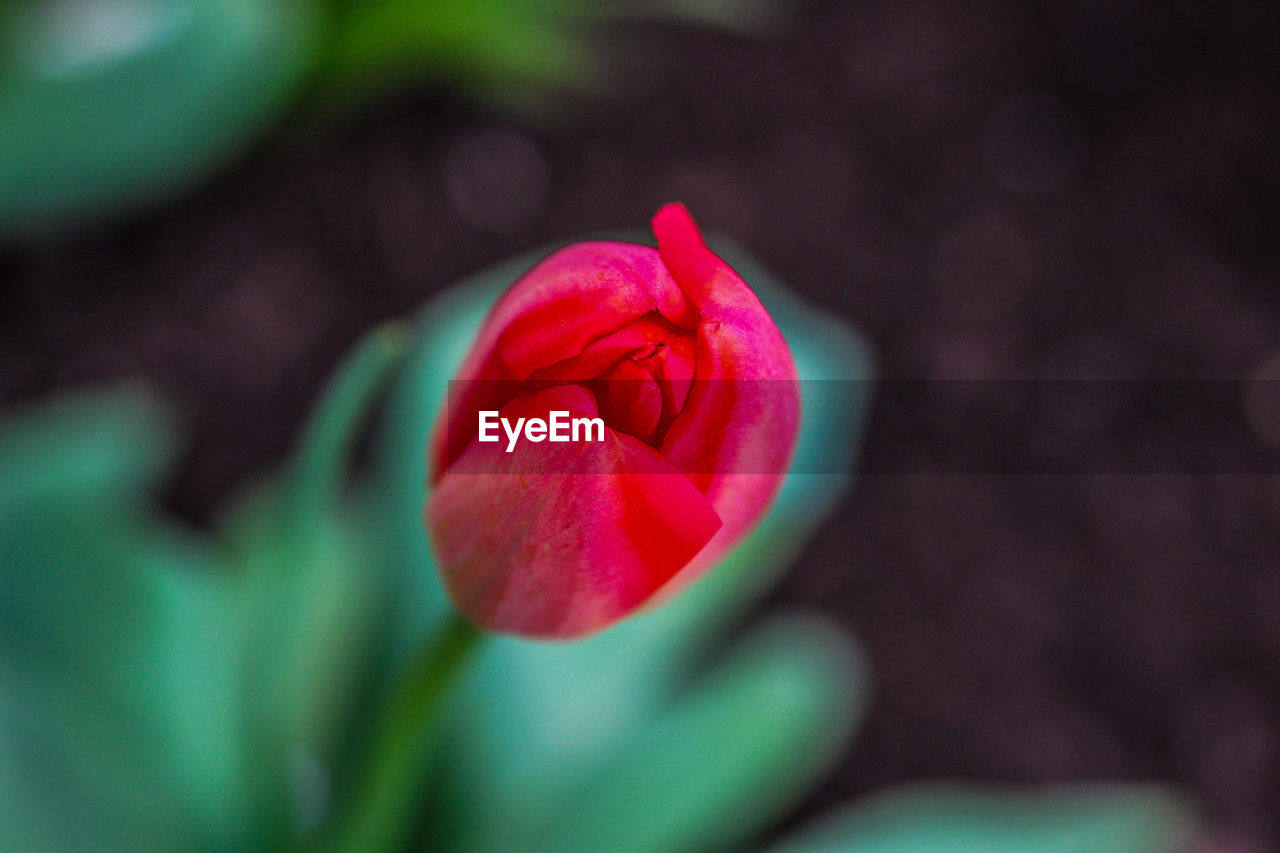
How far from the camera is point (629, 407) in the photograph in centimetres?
28

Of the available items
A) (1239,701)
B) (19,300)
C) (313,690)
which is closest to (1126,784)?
(1239,701)

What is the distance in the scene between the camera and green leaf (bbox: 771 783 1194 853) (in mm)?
617

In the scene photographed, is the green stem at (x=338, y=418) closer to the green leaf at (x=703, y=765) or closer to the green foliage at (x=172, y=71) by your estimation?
the green leaf at (x=703, y=765)

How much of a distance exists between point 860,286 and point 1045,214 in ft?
0.83

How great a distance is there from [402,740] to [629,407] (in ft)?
0.65

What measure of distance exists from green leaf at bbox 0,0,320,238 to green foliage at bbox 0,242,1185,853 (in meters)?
0.24

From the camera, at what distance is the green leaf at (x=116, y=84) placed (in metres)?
0.84

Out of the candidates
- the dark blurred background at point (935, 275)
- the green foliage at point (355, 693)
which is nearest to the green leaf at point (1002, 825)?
the green foliage at point (355, 693)

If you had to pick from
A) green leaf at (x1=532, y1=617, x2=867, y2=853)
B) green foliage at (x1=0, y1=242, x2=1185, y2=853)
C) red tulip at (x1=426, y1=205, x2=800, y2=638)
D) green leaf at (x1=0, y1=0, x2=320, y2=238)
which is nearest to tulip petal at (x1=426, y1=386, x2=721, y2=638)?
red tulip at (x1=426, y1=205, x2=800, y2=638)

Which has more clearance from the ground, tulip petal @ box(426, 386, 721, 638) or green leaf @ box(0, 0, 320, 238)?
green leaf @ box(0, 0, 320, 238)

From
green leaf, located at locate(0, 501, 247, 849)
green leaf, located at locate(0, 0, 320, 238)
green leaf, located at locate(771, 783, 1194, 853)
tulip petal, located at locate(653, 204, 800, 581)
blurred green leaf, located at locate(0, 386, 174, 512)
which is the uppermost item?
green leaf, located at locate(0, 0, 320, 238)

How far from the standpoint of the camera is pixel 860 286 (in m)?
1.20
